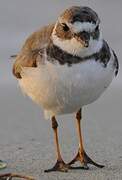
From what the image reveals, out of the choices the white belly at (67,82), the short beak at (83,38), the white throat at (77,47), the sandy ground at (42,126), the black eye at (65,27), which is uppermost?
the black eye at (65,27)

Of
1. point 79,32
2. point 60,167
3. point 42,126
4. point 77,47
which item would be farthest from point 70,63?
point 42,126

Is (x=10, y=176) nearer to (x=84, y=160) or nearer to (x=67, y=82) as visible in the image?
(x=67, y=82)

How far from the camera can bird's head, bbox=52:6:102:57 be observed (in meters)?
4.85

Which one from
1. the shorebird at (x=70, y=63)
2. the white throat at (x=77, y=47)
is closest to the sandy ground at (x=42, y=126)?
the shorebird at (x=70, y=63)

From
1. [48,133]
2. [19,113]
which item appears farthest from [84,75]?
[19,113]

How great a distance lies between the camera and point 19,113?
724cm

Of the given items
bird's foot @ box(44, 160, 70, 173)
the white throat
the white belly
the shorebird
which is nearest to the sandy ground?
bird's foot @ box(44, 160, 70, 173)

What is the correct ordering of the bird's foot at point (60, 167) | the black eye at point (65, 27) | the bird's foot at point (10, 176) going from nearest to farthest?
the bird's foot at point (10, 176)
the black eye at point (65, 27)
the bird's foot at point (60, 167)

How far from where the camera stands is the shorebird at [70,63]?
4.91m

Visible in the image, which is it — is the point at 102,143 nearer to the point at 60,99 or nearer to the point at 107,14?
the point at 60,99

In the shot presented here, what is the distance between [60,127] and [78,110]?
1098 mm

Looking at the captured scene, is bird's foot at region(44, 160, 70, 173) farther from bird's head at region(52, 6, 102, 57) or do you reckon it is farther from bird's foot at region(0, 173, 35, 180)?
bird's head at region(52, 6, 102, 57)

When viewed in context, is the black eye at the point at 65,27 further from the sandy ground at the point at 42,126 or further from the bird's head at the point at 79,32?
the sandy ground at the point at 42,126

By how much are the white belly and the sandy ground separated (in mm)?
470
